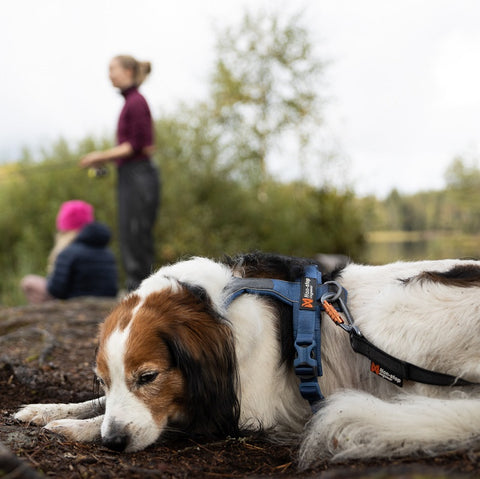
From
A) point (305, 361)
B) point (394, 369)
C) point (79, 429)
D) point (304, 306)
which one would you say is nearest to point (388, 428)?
point (394, 369)

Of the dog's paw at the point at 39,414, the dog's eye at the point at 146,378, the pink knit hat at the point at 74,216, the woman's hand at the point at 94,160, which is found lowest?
the dog's paw at the point at 39,414

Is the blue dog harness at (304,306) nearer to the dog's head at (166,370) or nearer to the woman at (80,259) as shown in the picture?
the dog's head at (166,370)

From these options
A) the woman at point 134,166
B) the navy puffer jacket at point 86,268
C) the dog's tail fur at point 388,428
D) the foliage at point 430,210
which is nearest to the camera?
the dog's tail fur at point 388,428

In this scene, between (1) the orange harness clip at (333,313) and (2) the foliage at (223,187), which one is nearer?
(1) the orange harness clip at (333,313)

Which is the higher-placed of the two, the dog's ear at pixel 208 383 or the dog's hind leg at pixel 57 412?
the dog's ear at pixel 208 383

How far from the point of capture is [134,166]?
693 centimetres

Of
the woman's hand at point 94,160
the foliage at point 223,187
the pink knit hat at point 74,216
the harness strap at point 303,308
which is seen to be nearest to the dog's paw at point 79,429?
the harness strap at point 303,308

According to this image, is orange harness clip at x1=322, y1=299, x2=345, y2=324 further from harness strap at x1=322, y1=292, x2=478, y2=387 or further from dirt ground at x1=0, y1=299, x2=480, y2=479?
dirt ground at x1=0, y1=299, x2=480, y2=479

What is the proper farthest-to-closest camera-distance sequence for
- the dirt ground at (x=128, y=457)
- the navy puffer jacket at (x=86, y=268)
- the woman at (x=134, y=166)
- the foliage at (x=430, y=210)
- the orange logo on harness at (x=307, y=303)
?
the foliage at (x=430, y=210)
the navy puffer jacket at (x=86, y=268)
the woman at (x=134, y=166)
the orange logo on harness at (x=307, y=303)
the dirt ground at (x=128, y=457)

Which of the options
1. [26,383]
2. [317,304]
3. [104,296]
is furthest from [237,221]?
[317,304]

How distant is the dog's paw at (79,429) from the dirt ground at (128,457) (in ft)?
0.23

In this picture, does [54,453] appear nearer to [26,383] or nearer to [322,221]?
[26,383]

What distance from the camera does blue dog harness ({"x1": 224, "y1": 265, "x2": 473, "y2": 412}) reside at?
109 inches

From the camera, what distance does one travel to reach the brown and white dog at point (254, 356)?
272cm
